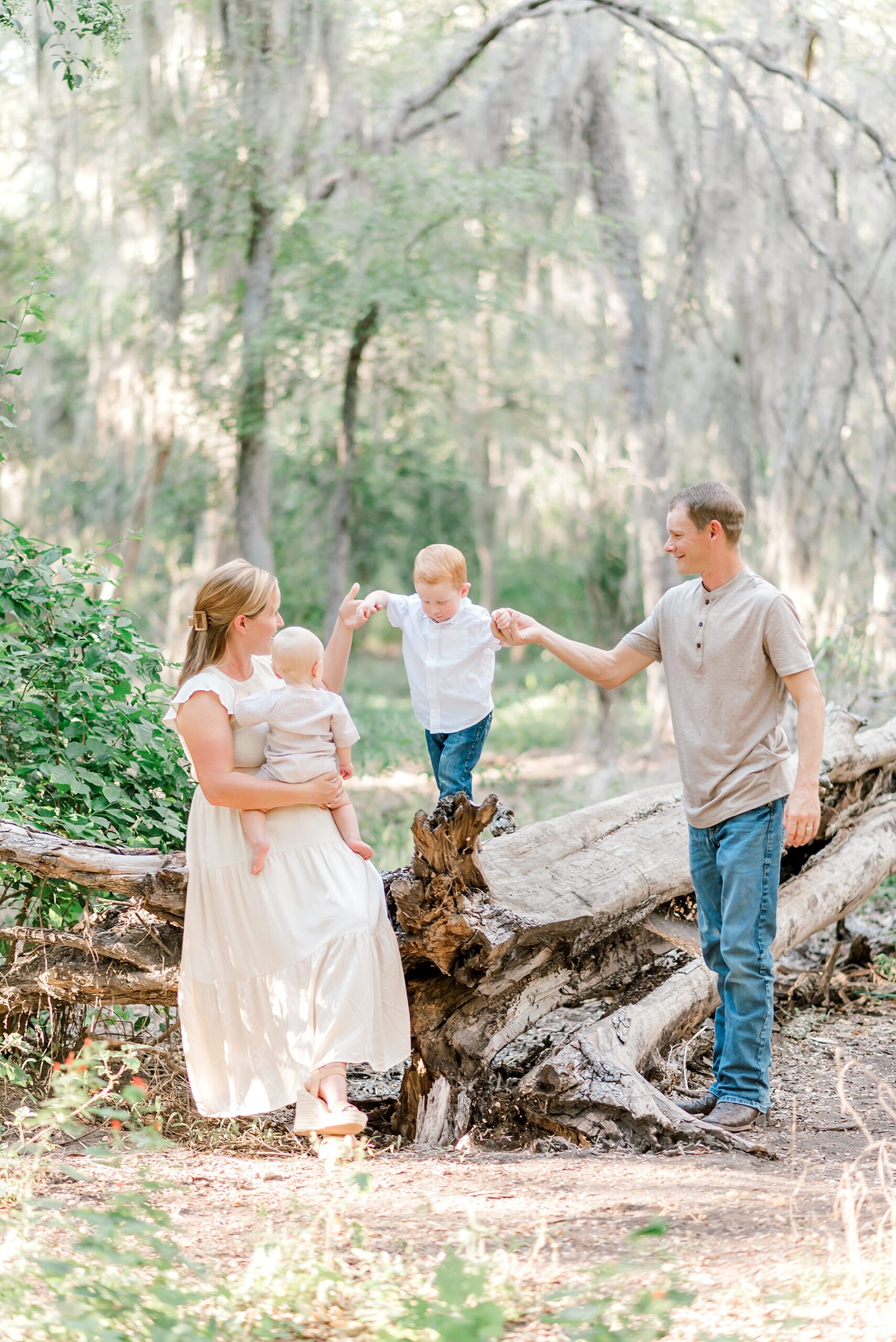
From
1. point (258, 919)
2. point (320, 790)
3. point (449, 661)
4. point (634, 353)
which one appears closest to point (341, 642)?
point (449, 661)

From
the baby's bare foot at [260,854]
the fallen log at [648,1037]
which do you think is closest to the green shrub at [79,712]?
the baby's bare foot at [260,854]

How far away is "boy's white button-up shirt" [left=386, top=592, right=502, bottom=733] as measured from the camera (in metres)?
4.27

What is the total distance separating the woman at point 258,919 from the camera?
326cm

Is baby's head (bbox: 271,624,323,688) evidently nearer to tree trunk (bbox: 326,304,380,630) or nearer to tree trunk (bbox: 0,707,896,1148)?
tree trunk (bbox: 0,707,896,1148)

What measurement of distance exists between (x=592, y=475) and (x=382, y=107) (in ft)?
14.1

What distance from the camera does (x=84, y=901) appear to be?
393 cm

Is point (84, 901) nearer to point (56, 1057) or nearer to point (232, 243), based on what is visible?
point (56, 1057)

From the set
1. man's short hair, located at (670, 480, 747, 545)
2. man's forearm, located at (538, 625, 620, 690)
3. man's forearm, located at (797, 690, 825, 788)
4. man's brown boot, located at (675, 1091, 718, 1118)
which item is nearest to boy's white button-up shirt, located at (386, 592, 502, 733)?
man's forearm, located at (538, 625, 620, 690)

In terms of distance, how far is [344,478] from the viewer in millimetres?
12625

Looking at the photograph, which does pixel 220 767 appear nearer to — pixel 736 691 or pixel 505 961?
pixel 505 961

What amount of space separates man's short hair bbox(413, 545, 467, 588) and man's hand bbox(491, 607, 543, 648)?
212 mm

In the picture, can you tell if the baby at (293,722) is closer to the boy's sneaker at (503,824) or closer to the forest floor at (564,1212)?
the forest floor at (564,1212)

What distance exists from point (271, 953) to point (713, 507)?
1845mm

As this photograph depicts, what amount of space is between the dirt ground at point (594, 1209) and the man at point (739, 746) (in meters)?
0.35
